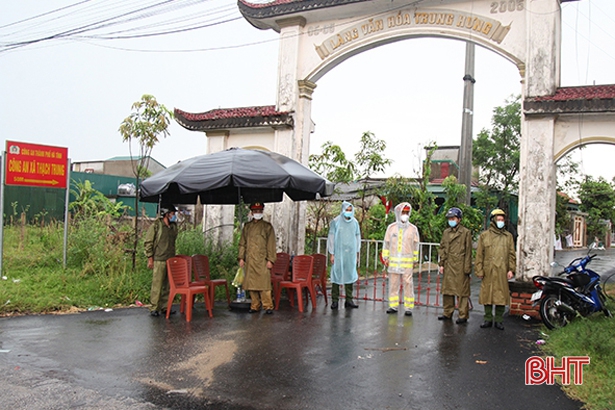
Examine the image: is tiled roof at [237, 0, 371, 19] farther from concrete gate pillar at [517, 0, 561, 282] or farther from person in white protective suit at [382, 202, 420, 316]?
person in white protective suit at [382, 202, 420, 316]

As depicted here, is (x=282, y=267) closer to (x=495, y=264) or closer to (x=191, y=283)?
(x=191, y=283)

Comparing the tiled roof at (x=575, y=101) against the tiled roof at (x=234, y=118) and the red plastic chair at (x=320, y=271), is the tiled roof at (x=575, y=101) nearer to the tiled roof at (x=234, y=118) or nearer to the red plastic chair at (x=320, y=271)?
the red plastic chair at (x=320, y=271)

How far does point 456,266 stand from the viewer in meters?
8.29

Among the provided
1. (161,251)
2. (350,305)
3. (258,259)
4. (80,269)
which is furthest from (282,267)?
(80,269)

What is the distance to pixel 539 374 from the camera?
5586mm

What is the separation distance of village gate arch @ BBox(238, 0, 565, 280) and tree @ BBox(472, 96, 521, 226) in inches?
502

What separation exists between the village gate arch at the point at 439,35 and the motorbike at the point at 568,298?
760 mm

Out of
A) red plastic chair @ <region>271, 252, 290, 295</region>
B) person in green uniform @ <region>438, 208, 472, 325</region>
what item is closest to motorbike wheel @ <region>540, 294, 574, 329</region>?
person in green uniform @ <region>438, 208, 472, 325</region>

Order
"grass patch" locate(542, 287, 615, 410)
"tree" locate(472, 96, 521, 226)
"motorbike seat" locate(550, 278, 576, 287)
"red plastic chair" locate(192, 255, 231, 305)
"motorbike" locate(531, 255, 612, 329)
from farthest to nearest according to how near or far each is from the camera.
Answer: "tree" locate(472, 96, 521, 226) < "red plastic chair" locate(192, 255, 231, 305) < "motorbike seat" locate(550, 278, 576, 287) < "motorbike" locate(531, 255, 612, 329) < "grass patch" locate(542, 287, 615, 410)

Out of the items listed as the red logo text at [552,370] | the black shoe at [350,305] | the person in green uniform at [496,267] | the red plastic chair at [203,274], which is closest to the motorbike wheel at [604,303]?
the person in green uniform at [496,267]

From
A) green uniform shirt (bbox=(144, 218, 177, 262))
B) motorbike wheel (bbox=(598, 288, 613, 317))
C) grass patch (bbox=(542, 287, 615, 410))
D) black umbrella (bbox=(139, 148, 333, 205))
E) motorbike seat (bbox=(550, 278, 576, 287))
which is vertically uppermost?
black umbrella (bbox=(139, 148, 333, 205))

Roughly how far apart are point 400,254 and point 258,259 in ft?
7.82

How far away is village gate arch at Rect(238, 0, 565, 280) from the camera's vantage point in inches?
338

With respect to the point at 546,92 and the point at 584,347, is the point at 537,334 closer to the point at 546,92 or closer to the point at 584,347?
the point at 584,347
